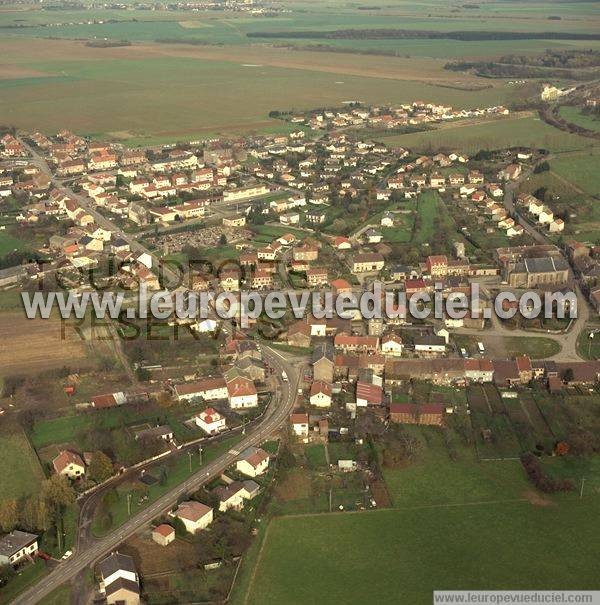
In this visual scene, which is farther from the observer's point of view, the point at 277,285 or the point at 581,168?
the point at 581,168

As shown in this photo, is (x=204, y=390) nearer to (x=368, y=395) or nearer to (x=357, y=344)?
(x=368, y=395)

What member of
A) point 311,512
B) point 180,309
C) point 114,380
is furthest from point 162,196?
point 311,512

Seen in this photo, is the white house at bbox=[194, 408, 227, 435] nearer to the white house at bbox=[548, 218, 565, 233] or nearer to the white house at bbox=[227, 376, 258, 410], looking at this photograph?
the white house at bbox=[227, 376, 258, 410]

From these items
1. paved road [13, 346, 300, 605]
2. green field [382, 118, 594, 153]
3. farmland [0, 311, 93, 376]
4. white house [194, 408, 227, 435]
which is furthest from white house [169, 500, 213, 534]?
green field [382, 118, 594, 153]

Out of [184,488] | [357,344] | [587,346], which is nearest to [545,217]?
[587,346]

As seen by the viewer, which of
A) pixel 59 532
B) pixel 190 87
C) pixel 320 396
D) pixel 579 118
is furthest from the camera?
pixel 190 87

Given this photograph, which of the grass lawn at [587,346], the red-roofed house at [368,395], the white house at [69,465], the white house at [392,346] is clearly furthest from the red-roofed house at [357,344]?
the white house at [69,465]

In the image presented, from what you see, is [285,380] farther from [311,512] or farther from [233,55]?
[233,55]
